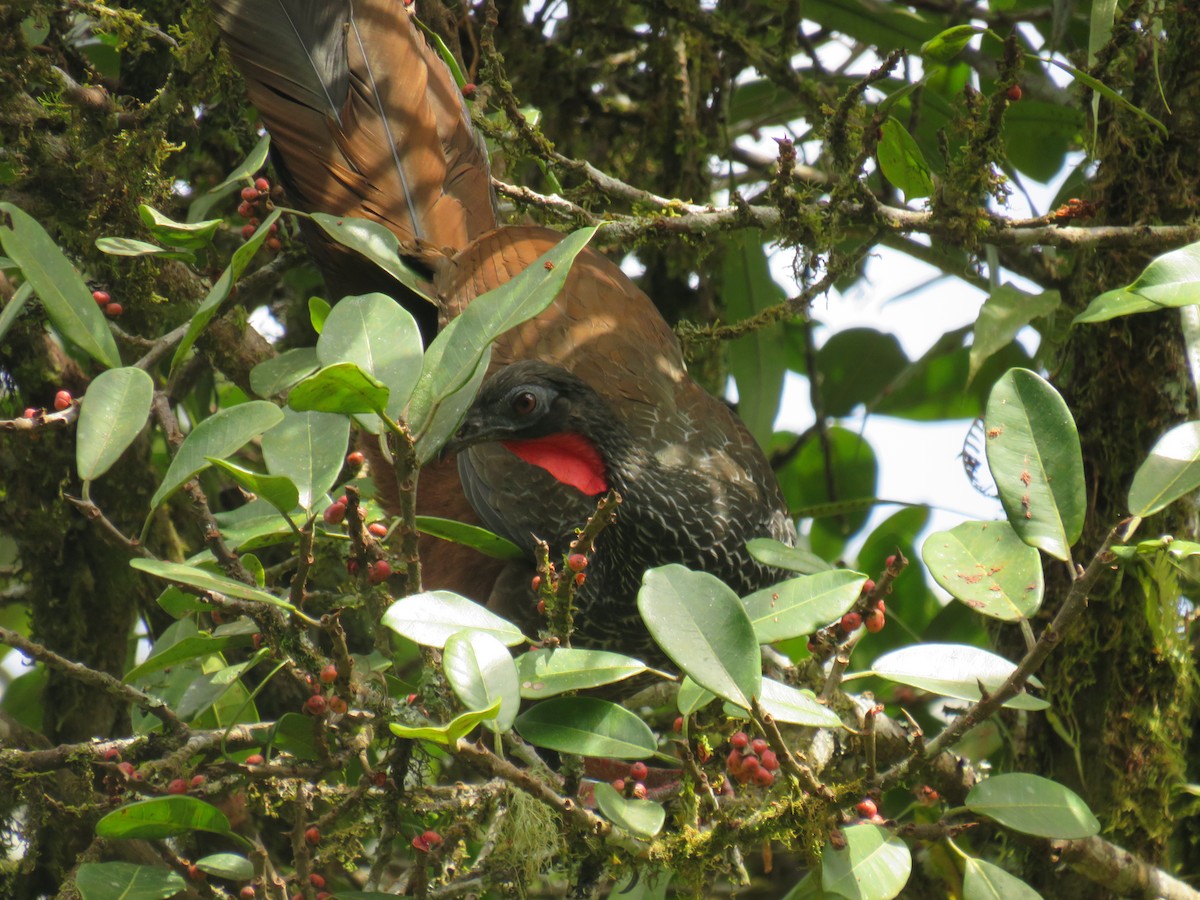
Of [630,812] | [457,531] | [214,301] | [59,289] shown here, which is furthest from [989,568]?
[59,289]

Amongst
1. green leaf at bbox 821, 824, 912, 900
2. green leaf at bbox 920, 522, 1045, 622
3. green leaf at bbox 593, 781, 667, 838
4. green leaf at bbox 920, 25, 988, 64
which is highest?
green leaf at bbox 920, 25, 988, 64

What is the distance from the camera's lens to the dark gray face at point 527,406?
87.9 inches

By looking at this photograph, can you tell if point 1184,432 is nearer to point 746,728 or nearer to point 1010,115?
point 746,728

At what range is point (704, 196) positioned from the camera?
3.15 metres

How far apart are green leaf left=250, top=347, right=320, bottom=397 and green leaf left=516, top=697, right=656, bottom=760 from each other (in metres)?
0.67

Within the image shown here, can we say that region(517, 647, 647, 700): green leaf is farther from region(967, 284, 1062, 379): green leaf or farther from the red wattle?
region(967, 284, 1062, 379): green leaf

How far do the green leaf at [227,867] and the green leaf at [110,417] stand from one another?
0.51 m

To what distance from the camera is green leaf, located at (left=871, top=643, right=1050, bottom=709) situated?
1.41 metres

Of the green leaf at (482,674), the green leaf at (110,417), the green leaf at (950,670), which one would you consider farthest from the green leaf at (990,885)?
the green leaf at (110,417)

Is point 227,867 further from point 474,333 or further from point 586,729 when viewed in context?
point 474,333

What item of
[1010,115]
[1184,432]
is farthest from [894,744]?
[1010,115]

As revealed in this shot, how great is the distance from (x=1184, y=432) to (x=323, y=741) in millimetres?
1086

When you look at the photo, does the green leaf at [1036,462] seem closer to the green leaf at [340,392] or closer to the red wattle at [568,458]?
the green leaf at [340,392]

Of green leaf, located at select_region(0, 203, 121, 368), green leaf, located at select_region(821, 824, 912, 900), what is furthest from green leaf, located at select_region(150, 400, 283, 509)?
green leaf, located at select_region(821, 824, 912, 900)
